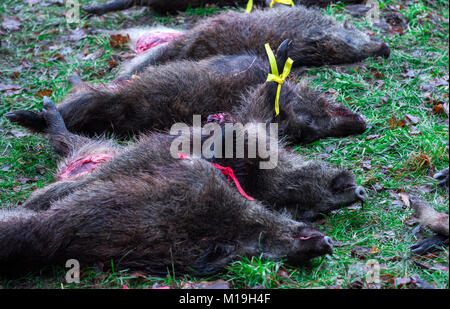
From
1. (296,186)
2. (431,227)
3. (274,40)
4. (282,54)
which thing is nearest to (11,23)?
(274,40)

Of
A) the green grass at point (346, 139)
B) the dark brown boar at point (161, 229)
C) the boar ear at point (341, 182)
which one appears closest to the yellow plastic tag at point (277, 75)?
the green grass at point (346, 139)

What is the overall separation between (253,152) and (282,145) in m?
0.69

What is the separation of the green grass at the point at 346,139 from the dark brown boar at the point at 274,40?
21cm

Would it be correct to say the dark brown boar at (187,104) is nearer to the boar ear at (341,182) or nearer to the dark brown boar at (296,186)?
the dark brown boar at (296,186)

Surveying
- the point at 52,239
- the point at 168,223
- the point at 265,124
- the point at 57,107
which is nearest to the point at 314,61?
the point at 265,124

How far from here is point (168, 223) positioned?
157 inches

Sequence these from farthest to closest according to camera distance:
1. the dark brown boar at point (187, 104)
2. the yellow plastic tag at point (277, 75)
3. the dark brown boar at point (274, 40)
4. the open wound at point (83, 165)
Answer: the dark brown boar at point (274, 40) < the dark brown boar at point (187, 104) < the yellow plastic tag at point (277, 75) < the open wound at point (83, 165)

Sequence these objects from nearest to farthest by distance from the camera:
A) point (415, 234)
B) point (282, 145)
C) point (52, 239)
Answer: point (52, 239)
point (415, 234)
point (282, 145)

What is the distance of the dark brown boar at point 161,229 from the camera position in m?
3.99

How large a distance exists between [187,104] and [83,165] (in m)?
1.29

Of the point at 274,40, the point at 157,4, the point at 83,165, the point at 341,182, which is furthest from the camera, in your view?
the point at 157,4

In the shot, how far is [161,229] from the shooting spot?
3.98 m

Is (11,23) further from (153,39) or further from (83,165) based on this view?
(83,165)

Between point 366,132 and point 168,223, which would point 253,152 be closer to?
point 168,223
